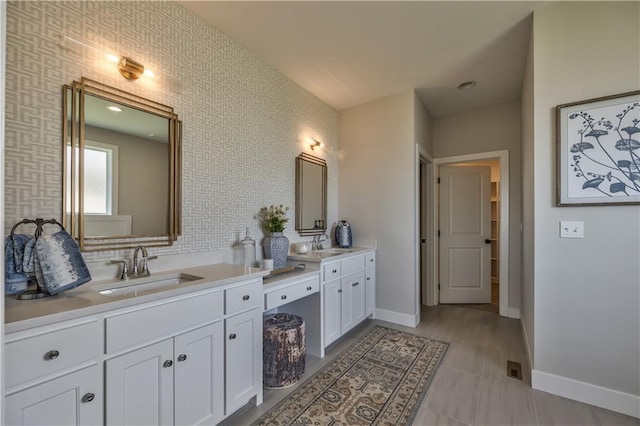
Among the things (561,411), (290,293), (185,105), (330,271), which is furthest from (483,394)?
(185,105)

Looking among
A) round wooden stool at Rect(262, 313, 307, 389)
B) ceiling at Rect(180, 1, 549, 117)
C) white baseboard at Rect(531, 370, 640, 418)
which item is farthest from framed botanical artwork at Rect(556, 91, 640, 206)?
round wooden stool at Rect(262, 313, 307, 389)

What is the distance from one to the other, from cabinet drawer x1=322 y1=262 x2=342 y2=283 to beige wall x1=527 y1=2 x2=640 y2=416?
1.53 meters

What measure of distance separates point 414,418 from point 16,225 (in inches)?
90.0

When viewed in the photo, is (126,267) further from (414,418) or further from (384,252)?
(384,252)

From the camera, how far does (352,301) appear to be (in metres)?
2.93

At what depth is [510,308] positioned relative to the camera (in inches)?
139

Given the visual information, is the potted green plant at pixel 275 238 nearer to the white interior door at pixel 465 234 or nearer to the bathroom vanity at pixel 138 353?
the bathroom vanity at pixel 138 353

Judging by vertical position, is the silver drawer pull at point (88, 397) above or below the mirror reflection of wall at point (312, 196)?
below

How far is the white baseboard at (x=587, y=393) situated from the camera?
1755mm

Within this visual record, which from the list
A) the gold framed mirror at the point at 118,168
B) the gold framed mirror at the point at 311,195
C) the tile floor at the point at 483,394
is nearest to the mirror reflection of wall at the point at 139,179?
the gold framed mirror at the point at 118,168

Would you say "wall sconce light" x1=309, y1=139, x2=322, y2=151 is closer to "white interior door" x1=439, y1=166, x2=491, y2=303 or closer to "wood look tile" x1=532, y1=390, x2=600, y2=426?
"white interior door" x1=439, y1=166, x2=491, y2=303

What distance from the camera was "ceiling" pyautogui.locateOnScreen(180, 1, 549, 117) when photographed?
200 cm

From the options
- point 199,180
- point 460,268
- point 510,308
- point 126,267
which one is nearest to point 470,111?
point 460,268

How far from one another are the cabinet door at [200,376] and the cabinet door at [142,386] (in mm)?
45
